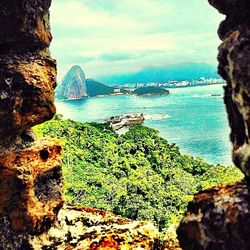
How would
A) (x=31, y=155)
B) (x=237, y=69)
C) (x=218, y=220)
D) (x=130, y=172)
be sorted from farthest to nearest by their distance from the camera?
1. (x=130, y=172)
2. (x=31, y=155)
3. (x=218, y=220)
4. (x=237, y=69)

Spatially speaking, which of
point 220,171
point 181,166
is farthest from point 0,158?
point 181,166

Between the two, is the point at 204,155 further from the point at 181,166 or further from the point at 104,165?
the point at 104,165

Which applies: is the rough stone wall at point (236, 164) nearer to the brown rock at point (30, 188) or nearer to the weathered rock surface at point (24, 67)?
the brown rock at point (30, 188)

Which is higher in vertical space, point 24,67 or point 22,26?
point 22,26

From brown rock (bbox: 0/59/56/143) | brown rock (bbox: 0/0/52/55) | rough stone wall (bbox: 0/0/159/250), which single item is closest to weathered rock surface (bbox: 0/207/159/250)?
rough stone wall (bbox: 0/0/159/250)

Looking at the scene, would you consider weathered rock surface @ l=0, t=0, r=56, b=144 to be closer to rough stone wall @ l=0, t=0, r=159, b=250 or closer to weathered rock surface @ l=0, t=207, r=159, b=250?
rough stone wall @ l=0, t=0, r=159, b=250

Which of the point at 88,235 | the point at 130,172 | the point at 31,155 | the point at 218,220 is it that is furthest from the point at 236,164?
the point at 130,172

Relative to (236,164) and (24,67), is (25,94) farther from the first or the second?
(236,164)

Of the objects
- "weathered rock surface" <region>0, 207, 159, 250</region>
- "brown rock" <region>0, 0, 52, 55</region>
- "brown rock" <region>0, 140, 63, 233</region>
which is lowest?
"weathered rock surface" <region>0, 207, 159, 250</region>
